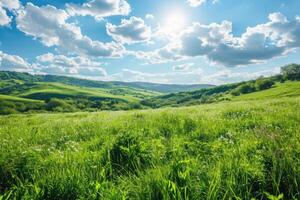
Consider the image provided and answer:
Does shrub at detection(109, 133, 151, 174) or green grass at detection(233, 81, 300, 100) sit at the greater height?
shrub at detection(109, 133, 151, 174)

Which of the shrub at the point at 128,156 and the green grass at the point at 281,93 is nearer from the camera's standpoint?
the shrub at the point at 128,156

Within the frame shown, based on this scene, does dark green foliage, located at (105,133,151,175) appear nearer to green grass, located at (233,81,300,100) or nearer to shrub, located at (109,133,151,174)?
shrub, located at (109,133,151,174)

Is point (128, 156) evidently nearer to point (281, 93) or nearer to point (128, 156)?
point (128, 156)

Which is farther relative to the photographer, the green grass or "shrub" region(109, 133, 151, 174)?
the green grass

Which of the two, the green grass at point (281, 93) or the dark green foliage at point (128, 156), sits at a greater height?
the dark green foliage at point (128, 156)

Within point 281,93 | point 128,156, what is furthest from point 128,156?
point 281,93

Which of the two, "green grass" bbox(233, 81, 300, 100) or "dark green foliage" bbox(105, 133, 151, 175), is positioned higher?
"dark green foliage" bbox(105, 133, 151, 175)

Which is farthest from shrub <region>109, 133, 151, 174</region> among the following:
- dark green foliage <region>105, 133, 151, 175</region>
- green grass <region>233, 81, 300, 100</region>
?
green grass <region>233, 81, 300, 100</region>

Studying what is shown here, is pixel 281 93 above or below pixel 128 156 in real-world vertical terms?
below

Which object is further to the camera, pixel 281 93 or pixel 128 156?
pixel 281 93

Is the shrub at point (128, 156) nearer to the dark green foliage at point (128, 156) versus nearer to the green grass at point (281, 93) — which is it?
the dark green foliage at point (128, 156)

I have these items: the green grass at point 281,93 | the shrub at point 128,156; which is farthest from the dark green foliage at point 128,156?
the green grass at point 281,93

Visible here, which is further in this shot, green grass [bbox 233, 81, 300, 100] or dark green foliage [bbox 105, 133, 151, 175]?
green grass [bbox 233, 81, 300, 100]

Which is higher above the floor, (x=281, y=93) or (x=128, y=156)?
(x=128, y=156)
